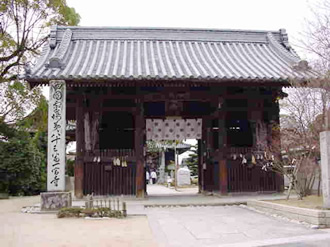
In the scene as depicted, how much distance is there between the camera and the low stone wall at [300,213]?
23.0 ft

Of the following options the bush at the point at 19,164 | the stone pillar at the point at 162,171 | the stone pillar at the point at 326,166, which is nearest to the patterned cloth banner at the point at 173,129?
the bush at the point at 19,164

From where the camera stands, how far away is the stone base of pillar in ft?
32.5

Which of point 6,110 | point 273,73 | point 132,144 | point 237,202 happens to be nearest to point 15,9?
point 6,110

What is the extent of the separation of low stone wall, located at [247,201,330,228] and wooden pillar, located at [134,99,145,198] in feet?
12.7

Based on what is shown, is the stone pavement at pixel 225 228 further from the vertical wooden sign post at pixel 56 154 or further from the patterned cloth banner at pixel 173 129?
the patterned cloth banner at pixel 173 129

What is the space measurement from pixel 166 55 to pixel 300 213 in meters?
8.25

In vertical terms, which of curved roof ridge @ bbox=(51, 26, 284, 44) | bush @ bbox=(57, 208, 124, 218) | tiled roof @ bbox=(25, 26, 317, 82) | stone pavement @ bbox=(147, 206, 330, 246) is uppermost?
curved roof ridge @ bbox=(51, 26, 284, 44)

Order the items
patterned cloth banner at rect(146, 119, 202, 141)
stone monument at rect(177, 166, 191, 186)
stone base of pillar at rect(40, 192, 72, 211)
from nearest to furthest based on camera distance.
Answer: stone base of pillar at rect(40, 192, 72, 211), patterned cloth banner at rect(146, 119, 202, 141), stone monument at rect(177, 166, 191, 186)

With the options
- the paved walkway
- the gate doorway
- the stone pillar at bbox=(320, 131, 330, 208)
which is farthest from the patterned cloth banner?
the stone pillar at bbox=(320, 131, 330, 208)

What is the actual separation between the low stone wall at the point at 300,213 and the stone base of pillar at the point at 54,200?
16.7ft

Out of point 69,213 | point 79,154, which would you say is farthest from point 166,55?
point 69,213

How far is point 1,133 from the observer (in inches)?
738

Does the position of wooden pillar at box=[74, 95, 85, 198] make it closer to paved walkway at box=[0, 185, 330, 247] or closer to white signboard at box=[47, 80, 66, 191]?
white signboard at box=[47, 80, 66, 191]

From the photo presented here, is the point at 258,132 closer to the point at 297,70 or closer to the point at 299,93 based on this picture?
the point at 297,70
